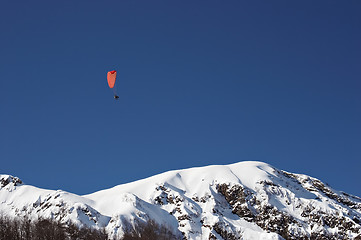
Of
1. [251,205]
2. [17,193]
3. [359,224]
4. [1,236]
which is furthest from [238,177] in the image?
[1,236]

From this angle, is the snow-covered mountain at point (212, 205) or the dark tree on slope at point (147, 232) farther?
the snow-covered mountain at point (212, 205)

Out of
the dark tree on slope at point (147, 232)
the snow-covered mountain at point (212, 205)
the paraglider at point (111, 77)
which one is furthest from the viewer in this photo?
the snow-covered mountain at point (212, 205)

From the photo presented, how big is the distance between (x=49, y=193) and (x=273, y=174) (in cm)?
8329

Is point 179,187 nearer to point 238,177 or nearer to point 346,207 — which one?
point 238,177

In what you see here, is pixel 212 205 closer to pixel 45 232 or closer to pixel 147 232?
pixel 147 232

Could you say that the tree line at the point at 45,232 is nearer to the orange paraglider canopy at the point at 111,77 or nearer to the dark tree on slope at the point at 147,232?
the dark tree on slope at the point at 147,232

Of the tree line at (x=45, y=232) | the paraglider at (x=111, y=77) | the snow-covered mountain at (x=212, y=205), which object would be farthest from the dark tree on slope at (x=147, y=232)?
the paraglider at (x=111, y=77)

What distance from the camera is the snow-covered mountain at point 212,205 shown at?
12188 cm

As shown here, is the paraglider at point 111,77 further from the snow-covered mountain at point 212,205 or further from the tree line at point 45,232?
the snow-covered mountain at point 212,205

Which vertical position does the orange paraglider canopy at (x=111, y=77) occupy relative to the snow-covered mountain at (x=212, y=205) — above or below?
above

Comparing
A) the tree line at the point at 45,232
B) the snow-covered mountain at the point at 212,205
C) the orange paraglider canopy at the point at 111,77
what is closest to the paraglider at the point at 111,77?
the orange paraglider canopy at the point at 111,77

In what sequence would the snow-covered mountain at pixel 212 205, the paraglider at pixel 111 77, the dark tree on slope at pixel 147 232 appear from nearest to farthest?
the paraglider at pixel 111 77, the dark tree on slope at pixel 147 232, the snow-covered mountain at pixel 212 205

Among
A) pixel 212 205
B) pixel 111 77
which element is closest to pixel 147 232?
pixel 212 205

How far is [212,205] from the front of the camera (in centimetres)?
13712
